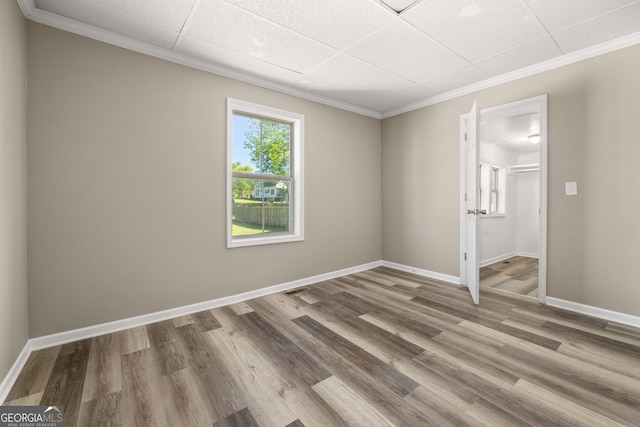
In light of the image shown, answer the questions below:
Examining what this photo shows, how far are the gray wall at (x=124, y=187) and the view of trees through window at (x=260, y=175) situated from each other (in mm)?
264

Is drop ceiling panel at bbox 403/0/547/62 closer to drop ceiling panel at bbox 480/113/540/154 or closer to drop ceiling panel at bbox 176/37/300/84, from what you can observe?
drop ceiling panel at bbox 480/113/540/154

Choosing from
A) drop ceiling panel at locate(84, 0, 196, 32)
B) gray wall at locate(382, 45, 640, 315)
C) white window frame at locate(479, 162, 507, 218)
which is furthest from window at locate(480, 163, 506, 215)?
drop ceiling panel at locate(84, 0, 196, 32)

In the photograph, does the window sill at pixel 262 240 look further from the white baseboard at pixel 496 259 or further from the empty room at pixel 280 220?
the white baseboard at pixel 496 259

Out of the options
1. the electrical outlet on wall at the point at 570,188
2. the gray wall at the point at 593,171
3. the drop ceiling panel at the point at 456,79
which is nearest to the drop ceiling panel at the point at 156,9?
the drop ceiling panel at the point at 456,79

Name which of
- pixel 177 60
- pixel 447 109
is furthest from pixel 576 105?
pixel 177 60

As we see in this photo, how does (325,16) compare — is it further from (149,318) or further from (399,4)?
(149,318)

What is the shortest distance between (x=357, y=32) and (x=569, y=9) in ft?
5.43

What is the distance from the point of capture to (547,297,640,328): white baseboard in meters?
2.50

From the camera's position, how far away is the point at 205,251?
116 inches

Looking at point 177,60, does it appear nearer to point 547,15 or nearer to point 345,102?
point 345,102

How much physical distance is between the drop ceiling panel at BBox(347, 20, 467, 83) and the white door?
636 mm

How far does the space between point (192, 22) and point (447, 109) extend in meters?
3.28

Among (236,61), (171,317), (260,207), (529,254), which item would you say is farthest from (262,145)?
(529,254)

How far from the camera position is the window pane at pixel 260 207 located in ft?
11.0
